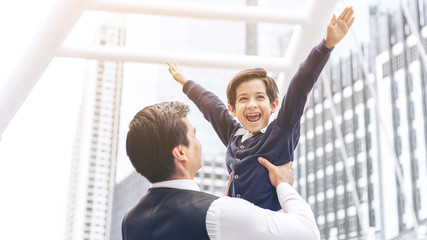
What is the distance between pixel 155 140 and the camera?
4.44ft

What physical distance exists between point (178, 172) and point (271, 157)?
35 centimetres

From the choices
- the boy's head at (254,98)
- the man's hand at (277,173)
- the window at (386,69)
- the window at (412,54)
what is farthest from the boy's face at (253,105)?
the window at (386,69)

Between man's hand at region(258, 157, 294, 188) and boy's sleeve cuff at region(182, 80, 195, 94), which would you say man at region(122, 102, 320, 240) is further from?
boy's sleeve cuff at region(182, 80, 195, 94)

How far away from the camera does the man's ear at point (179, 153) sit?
137cm

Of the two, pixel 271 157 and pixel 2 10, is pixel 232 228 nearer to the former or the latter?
pixel 271 157

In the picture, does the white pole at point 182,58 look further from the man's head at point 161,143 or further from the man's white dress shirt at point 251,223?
the man's white dress shirt at point 251,223

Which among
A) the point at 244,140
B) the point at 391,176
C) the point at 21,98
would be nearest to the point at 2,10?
the point at 21,98

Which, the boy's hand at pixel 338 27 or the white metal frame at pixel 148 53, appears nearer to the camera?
the boy's hand at pixel 338 27

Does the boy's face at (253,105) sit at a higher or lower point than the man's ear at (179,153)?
higher

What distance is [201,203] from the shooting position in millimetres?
1309

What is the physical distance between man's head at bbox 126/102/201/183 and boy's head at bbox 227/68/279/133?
0.32m

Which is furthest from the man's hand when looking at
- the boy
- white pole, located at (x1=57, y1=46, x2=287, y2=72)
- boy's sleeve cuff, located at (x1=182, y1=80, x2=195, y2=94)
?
white pole, located at (x1=57, y1=46, x2=287, y2=72)

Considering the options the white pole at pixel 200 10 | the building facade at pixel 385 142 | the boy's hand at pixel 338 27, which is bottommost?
the boy's hand at pixel 338 27

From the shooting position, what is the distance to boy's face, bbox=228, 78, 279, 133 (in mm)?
1677
